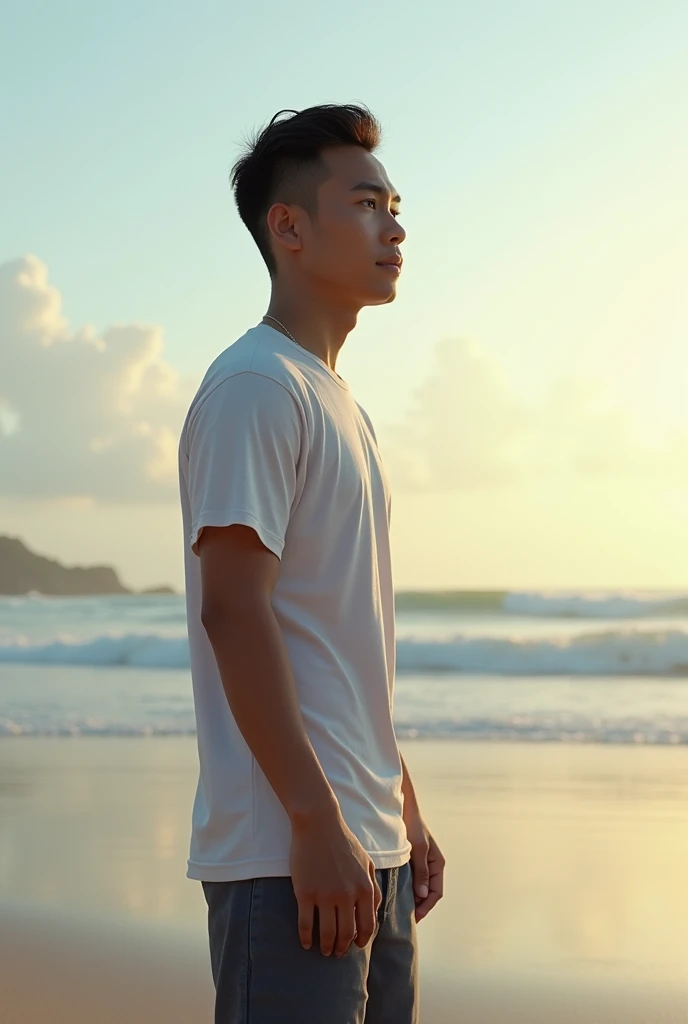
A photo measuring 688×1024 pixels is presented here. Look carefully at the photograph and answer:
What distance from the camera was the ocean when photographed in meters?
10.0

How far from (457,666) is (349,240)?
14990 millimetres

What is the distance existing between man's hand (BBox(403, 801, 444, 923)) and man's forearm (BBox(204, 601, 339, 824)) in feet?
1.64

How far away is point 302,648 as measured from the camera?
1.73 metres

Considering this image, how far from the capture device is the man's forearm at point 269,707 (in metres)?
1.59

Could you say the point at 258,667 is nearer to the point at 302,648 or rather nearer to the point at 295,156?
the point at 302,648

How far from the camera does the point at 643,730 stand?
9.69 metres

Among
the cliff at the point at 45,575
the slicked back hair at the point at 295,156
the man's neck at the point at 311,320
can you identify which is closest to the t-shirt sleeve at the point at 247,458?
the man's neck at the point at 311,320

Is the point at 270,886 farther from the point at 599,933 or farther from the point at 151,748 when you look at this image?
the point at 151,748

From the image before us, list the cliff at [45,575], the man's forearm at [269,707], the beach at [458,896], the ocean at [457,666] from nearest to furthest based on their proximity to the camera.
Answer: the man's forearm at [269,707] → the beach at [458,896] → the ocean at [457,666] → the cliff at [45,575]

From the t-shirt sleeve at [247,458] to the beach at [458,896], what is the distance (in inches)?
93.2

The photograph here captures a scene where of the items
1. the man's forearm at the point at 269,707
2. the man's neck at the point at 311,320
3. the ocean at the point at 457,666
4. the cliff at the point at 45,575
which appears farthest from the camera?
the cliff at the point at 45,575

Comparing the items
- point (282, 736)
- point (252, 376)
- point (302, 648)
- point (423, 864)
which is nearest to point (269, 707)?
point (282, 736)

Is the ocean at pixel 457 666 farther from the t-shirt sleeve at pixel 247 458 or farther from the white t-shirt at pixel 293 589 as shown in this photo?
the t-shirt sleeve at pixel 247 458

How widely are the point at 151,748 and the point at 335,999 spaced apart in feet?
23.7
